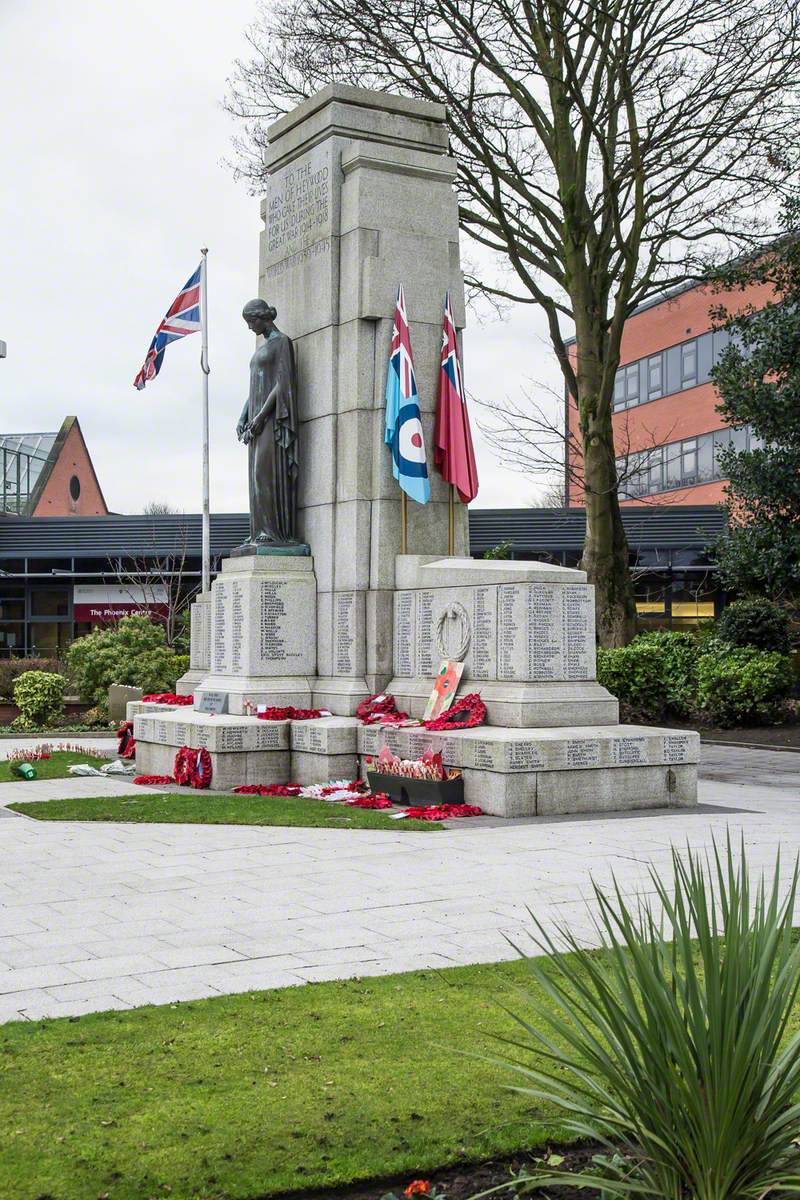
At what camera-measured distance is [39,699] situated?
22.8m

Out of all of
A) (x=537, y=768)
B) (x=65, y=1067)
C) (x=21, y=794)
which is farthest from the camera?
(x=21, y=794)

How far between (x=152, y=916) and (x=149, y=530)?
105 ft

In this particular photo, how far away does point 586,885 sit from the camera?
7.56 m

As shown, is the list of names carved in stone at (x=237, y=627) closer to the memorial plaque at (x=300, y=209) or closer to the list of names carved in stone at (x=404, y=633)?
the list of names carved in stone at (x=404, y=633)

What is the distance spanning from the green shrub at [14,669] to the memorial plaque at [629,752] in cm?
1732

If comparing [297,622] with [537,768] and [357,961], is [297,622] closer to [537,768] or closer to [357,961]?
[537,768]

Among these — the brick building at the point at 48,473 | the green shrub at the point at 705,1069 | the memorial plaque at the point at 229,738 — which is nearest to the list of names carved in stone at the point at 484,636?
the memorial plaque at the point at 229,738

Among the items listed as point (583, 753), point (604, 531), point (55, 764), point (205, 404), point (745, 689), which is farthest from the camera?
point (205, 404)

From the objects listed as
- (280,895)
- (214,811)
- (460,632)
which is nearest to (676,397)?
(460,632)

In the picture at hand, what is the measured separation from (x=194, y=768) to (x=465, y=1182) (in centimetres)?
942

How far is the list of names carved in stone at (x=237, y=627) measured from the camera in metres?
13.6

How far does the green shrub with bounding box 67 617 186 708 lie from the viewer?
926 inches

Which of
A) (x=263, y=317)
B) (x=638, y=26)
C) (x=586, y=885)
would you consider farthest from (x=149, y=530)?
(x=586, y=885)

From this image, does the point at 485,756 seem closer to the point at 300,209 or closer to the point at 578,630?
the point at 578,630
